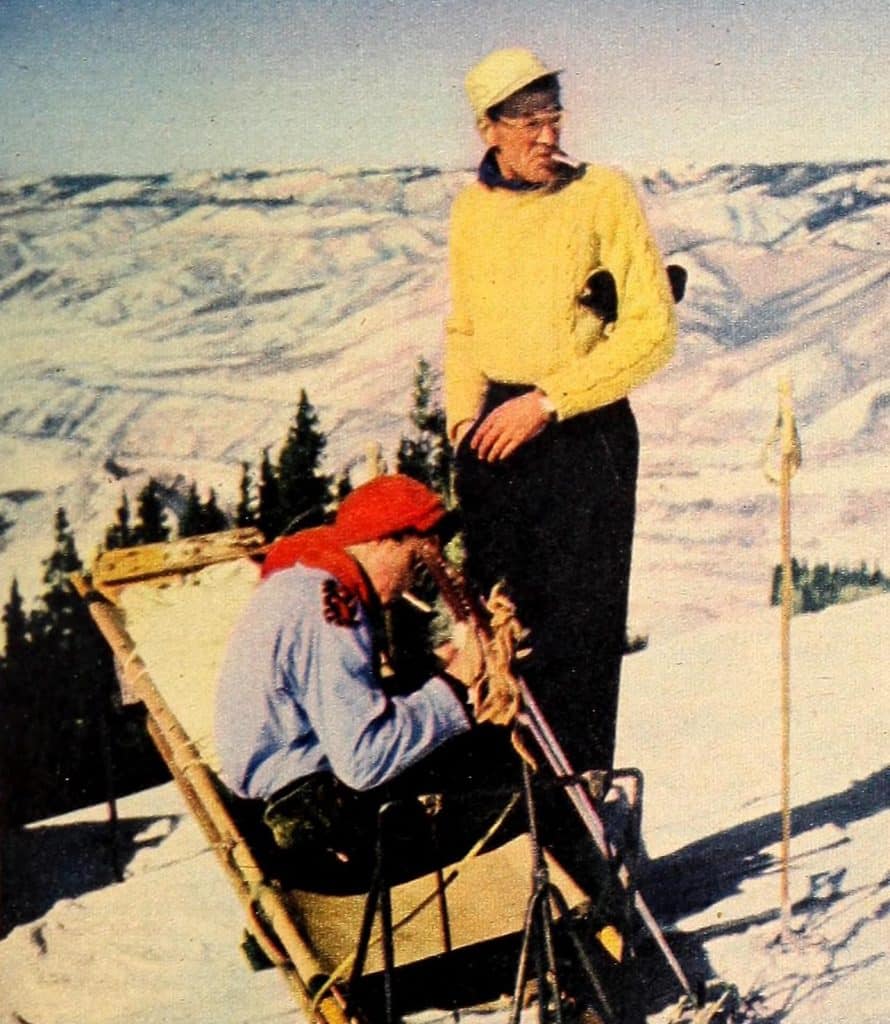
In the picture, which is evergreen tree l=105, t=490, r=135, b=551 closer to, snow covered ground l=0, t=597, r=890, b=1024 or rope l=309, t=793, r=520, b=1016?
snow covered ground l=0, t=597, r=890, b=1024

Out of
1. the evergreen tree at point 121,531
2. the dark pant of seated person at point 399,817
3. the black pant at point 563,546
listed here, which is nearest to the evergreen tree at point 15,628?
the evergreen tree at point 121,531

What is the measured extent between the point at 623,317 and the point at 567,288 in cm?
17

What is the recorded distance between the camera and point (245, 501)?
11.7 ft

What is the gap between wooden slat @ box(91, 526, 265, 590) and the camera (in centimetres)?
342

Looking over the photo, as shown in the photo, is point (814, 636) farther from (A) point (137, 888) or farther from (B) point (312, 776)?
(A) point (137, 888)

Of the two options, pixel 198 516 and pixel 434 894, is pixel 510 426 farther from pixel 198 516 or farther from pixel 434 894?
pixel 434 894

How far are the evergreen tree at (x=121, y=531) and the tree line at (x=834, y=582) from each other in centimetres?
196

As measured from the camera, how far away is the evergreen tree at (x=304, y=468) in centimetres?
352

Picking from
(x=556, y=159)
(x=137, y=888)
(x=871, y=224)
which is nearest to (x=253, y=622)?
(x=137, y=888)

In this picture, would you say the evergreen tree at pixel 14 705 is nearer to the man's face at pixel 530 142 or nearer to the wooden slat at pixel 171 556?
the wooden slat at pixel 171 556

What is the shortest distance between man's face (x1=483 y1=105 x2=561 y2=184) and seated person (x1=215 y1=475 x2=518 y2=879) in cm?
94

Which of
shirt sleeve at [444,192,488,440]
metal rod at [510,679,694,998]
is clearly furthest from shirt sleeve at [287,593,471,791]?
shirt sleeve at [444,192,488,440]

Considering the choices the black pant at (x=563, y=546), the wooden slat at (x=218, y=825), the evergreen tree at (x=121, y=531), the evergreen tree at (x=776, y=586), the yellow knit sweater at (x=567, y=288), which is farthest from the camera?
the evergreen tree at (x=776, y=586)

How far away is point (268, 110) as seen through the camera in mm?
3467
